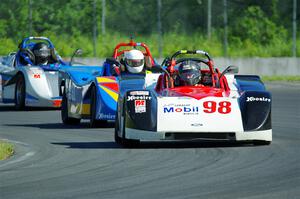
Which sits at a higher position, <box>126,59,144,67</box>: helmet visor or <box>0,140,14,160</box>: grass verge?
<box>126,59,144,67</box>: helmet visor

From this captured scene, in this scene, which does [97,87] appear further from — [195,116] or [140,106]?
[195,116]

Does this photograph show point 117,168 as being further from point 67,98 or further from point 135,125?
point 67,98

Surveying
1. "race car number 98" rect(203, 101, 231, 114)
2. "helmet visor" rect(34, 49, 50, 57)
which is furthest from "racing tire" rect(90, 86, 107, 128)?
"helmet visor" rect(34, 49, 50, 57)

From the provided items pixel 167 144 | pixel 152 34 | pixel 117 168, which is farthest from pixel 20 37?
pixel 117 168

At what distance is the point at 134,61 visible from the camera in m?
17.8

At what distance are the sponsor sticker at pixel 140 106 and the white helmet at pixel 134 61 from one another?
4720mm

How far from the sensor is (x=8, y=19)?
118ft

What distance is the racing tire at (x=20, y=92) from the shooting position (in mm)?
22516

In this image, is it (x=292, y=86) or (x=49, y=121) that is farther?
(x=292, y=86)

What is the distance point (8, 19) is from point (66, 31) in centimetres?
267

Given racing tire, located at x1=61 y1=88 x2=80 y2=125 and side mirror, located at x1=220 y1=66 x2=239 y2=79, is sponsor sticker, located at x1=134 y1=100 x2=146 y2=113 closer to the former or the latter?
side mirror, located at x1=220 y1=66 x2=239 y2=79

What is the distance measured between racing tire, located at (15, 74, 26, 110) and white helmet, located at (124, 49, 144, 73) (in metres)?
5.08

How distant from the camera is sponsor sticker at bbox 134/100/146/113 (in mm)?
13062

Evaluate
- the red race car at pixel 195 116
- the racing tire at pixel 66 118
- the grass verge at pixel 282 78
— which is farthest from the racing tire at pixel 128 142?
the grass verge at pixel 282 78
